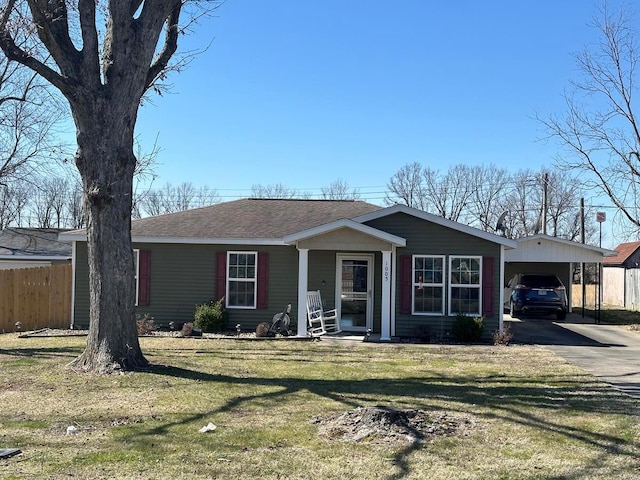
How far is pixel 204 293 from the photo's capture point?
1575 cm

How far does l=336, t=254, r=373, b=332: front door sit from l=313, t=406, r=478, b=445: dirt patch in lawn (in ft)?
28.1

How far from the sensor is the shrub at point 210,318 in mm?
14883

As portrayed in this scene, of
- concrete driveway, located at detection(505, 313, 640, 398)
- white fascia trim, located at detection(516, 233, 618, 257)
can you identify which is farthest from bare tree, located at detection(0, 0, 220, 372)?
white fascia trim, located at detection(516, 233, 618, 257)

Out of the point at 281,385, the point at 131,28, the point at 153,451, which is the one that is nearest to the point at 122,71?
the point at 131,28

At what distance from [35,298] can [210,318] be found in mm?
5233

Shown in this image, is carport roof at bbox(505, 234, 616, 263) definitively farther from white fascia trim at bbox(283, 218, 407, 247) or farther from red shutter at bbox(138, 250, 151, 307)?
red shutter at bbox(138, 250, 151, 307)

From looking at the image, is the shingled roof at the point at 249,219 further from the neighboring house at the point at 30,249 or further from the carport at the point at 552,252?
the neighboring house at the point at 30,249

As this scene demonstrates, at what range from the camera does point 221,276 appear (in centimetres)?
1564

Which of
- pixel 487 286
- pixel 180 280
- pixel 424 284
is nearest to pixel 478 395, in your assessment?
pixel 424 284

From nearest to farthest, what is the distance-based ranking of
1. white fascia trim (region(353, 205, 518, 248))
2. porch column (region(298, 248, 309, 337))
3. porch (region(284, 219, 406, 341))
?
1. porch column (region(298, 248, 309, 337))
2. white fascia trim (region(353, 205, 518, 248))
3. porch (region(284, 219, 406, 341))

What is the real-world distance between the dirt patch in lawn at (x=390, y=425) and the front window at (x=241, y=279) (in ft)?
30.1

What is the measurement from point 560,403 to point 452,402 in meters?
1.41

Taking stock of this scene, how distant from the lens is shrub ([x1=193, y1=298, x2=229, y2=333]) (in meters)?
14.9

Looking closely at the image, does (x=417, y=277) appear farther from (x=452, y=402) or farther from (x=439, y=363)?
(x=452, y=402)
